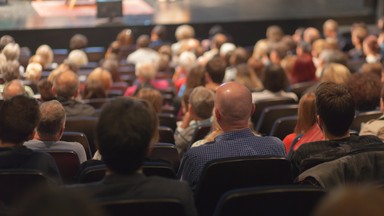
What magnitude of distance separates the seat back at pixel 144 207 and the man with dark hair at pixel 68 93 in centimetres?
367

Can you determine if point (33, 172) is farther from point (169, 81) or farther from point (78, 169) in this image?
point (169, 81)

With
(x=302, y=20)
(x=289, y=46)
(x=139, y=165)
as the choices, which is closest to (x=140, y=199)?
A: (x=139, y=165)

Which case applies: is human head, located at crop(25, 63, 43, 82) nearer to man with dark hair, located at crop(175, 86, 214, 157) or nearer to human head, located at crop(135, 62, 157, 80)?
human head, located at crop(135, 62, 157, 80)

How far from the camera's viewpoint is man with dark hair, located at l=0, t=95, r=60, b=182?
3525 millimetres

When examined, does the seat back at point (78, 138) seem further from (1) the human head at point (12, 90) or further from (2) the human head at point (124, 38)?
(2) the human head at point (124, 38)

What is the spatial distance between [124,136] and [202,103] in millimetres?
2630

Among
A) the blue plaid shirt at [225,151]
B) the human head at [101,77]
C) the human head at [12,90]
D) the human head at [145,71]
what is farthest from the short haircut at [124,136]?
the human head at [145,71]

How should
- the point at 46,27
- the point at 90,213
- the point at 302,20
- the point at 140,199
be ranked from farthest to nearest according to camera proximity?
the point at 302,20 < the point at 46,27 < the point at 140,199 < the point at 90,213

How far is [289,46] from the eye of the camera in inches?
437

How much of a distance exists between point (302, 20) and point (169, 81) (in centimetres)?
541

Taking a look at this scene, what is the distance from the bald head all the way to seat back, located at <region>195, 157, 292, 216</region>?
0.71m

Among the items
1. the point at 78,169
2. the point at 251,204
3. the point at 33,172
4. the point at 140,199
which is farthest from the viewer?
the point at 78,169

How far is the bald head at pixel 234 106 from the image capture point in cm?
405

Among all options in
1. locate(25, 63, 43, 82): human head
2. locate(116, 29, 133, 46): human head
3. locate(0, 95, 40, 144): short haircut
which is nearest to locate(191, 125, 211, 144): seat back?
locate(0, 95, 40, 144): short haircut
